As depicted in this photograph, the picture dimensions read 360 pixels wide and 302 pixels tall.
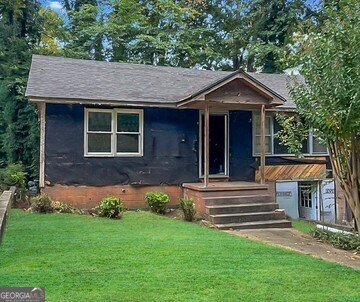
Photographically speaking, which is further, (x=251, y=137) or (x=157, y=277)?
(x=251, y=137)

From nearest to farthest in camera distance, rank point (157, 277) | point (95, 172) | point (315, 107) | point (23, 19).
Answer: point (157, 277) < point (315, 107) < point (95, 172) < point (23, 19)

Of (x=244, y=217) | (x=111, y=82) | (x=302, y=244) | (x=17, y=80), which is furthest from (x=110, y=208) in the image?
(x=17, y=80)

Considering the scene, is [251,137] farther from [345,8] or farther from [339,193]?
[345,8]

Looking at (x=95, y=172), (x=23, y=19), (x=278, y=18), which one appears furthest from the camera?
(x=278, y=18)

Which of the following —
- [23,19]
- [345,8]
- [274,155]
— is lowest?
[274,155]

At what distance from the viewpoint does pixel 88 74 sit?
1216cm

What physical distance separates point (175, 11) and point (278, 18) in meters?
5.80

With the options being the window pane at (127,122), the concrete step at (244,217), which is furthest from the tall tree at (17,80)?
the concrete step at (244,217)

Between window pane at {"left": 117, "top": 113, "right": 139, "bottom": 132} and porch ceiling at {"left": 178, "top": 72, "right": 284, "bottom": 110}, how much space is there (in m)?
1.35

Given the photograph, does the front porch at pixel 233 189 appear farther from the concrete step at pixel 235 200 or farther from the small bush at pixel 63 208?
the small bush at pixel 63 208

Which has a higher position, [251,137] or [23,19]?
[23,19]

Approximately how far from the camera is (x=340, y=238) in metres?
7.87

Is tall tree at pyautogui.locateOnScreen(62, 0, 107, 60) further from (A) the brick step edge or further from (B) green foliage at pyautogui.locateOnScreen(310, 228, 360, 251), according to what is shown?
(B) green foliage at pyautogui.locateOnScreen(310, 228, 360, 251)

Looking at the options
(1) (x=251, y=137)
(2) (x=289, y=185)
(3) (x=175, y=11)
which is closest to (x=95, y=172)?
(1) (x=251, y=137)
